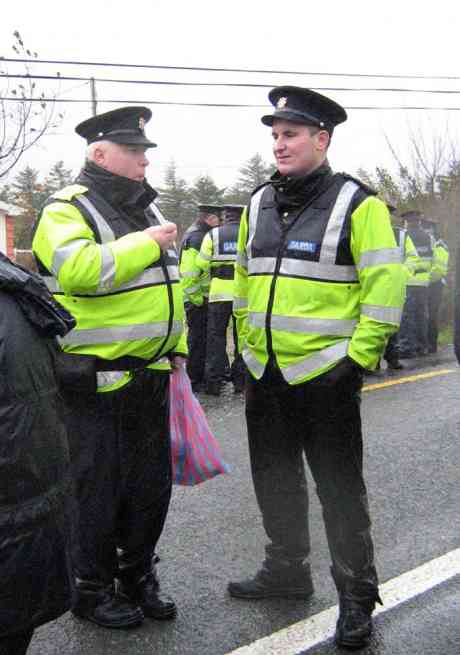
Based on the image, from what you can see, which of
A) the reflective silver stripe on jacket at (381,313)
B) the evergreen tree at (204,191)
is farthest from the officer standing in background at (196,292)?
the evergreen tree at (204,191)

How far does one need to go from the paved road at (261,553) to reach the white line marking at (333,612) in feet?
0.10

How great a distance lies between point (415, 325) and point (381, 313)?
322 inches

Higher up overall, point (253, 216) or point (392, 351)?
point (253, 216)

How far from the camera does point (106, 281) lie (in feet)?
10.2

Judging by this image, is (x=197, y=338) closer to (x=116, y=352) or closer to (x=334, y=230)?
(x=116, y=352)

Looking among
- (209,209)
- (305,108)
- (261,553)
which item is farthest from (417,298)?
(305,108)

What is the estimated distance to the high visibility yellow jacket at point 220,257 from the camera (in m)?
8.36

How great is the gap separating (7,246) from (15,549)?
29687 millimetres

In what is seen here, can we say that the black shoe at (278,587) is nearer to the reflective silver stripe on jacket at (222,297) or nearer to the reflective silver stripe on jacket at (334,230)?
the reflective silver stripe on jacket at (334,230)

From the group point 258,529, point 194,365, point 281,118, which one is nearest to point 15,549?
point 281,118

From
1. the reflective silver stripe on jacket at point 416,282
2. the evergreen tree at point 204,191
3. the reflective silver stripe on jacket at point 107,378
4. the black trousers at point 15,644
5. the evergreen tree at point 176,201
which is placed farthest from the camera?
the evergreen tree at point 204,191

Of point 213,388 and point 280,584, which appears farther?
point 213,388

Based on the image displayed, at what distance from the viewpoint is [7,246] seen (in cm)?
3038

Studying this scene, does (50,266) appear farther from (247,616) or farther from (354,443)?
(247,616)
